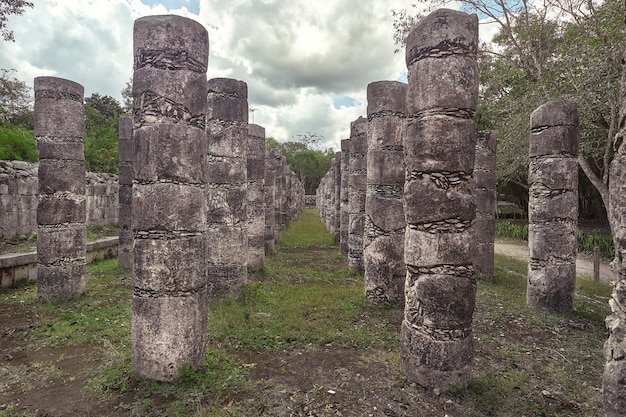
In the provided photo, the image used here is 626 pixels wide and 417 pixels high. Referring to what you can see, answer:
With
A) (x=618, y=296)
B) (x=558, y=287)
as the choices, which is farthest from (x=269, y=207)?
(x=618, y=296)

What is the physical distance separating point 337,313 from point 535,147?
5556 millimetres

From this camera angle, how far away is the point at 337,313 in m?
7.68

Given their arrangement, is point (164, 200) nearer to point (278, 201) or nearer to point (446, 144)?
point (446, 144)

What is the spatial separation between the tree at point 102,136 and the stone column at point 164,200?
18977 millimetres

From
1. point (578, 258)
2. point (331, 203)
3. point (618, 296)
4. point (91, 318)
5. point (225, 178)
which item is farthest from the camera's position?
point (331, 203)

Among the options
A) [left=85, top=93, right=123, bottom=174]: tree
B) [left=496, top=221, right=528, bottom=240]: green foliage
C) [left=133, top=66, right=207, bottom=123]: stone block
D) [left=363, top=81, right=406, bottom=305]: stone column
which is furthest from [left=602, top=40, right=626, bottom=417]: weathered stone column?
[left=85, top=93, right=123, bottom=174]: tree

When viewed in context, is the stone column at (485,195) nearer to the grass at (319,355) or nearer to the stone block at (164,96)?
the grass at (319,355)

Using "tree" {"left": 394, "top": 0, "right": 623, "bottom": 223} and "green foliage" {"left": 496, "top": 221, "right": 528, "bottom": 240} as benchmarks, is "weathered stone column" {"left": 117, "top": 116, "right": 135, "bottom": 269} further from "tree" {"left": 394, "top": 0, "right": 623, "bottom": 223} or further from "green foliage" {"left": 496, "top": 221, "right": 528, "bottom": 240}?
"green foliage" {"left": 496, "top": 221, "right": 528, "bottom": 240}

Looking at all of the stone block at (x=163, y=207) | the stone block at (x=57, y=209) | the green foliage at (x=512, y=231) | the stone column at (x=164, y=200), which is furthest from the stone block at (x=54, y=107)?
the green foliage at (x=512, y=231)

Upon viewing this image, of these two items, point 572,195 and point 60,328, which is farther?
point 572,195

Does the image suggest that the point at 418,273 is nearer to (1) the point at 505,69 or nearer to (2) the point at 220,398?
→ (2) the point at 220,398

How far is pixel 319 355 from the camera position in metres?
5.87

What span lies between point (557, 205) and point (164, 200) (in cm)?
Result: 766

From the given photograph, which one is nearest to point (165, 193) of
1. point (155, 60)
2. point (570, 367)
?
point (155, 60)
